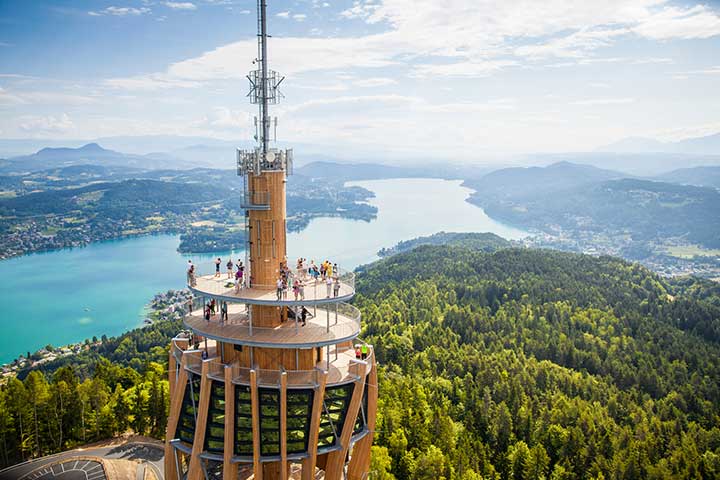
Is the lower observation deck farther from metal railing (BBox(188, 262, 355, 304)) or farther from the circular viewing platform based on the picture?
metal railing (BBox(188, 262, 355, 304))

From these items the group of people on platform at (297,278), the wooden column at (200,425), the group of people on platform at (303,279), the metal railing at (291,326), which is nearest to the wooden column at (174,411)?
the wooden column at (200,425)

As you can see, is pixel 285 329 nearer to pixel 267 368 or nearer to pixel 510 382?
pixel 267 368

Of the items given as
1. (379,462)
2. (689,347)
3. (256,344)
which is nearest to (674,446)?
(379,462)

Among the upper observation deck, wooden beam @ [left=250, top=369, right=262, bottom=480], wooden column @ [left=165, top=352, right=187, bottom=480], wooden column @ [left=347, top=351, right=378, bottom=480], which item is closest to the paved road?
wooden column @ [left=165, top=352, right=187, bottom=480]

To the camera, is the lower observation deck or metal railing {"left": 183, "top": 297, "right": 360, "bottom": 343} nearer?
the lower observation deck

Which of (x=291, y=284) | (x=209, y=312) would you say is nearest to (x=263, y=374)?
(x=291, y=284)
